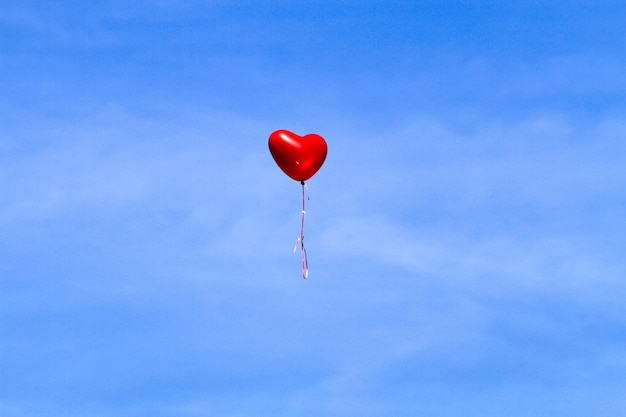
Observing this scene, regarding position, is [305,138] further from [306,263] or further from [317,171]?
[306,263]

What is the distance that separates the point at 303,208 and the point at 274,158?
9.05 feet

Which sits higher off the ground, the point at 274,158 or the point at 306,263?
the point at 274,158

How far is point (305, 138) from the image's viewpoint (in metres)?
56.7

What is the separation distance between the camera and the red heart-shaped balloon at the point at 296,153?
56.1 m

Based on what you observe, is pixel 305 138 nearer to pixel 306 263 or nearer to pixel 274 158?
pixel 274 158

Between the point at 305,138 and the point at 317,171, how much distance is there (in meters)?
1.28

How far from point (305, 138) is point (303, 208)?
3.13 meters

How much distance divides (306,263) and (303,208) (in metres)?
1.94

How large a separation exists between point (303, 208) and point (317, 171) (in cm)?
234

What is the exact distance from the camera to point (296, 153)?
5606cm

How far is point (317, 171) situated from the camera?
56.7 metres

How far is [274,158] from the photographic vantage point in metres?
56.7

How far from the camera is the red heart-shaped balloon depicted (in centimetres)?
5606

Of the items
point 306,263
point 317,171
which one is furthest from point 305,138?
point 306,263
